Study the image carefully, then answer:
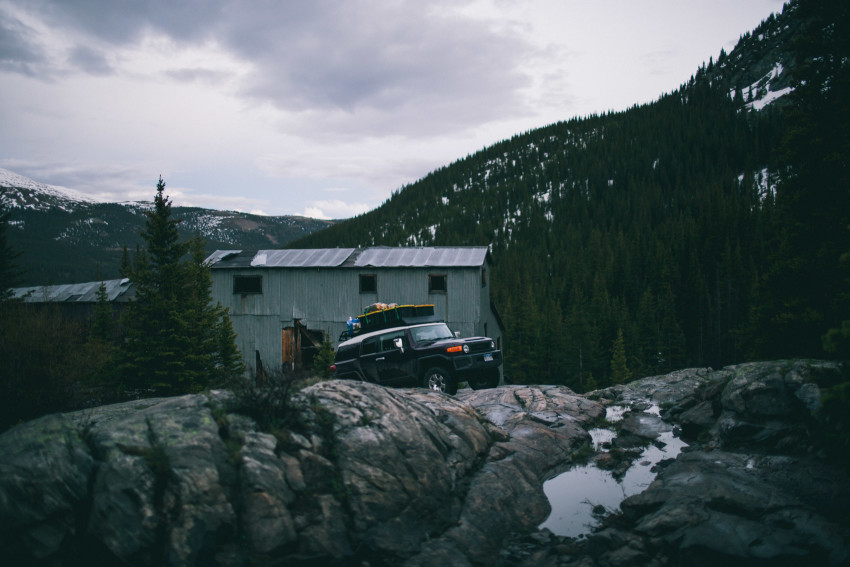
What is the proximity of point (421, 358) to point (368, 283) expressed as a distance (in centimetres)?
1423

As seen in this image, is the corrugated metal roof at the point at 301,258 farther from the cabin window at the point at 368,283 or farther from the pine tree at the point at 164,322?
the pine tree at the point at 164,322

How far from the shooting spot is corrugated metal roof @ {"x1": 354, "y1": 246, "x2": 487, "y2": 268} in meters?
26.2

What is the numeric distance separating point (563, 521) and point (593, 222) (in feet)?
447

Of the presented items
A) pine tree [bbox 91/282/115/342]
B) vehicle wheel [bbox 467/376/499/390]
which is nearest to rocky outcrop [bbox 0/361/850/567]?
vehicle wheel [bbox 467/376/499/390]

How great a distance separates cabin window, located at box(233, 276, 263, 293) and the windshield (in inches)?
683

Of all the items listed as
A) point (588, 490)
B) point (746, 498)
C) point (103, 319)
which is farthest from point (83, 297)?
point (746, 498)

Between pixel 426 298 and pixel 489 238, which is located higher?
pixel 489 238

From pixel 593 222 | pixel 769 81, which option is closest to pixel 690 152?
pixel 593 222

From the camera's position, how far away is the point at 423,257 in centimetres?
2700

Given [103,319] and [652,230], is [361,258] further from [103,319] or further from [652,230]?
[652,230]

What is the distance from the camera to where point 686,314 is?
63.0m

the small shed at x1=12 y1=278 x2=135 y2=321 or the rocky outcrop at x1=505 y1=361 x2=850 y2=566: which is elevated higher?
the small shed at x1=12 y1=278 x2=135 y2=321

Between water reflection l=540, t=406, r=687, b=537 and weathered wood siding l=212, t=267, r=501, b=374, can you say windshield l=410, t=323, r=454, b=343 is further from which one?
weathered wood siding l=212, t=267, r=501, b=374

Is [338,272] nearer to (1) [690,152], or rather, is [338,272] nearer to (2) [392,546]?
(2) [392,546]
